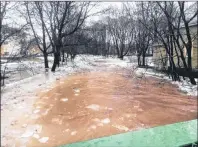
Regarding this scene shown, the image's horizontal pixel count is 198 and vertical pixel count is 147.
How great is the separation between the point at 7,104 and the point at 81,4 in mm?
992

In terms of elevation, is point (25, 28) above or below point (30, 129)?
above

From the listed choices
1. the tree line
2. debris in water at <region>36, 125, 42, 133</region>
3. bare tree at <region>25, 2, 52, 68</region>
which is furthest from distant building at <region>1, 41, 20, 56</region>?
debris in water at <region>36, 125, 42, 133</region>

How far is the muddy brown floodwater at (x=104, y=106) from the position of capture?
1.72 meters

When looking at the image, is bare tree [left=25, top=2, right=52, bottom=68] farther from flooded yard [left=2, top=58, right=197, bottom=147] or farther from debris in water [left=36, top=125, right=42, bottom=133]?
debris in water [left=36, top=125, right=42, bottom=133]

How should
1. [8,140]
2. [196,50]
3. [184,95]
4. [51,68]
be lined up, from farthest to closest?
[196,50]
[184,95]
[51,68]
[8,140]

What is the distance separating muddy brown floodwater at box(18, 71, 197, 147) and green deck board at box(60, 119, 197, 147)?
5 centimetres

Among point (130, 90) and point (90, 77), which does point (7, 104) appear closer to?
point (90, 77)

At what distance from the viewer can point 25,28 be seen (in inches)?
62.1

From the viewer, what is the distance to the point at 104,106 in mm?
2010

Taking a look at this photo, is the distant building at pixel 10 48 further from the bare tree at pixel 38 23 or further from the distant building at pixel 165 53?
the distant building at pixel 165 53

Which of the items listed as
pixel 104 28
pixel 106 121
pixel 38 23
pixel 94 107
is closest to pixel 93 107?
pixel 94 107

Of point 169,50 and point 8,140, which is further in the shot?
point 169,50

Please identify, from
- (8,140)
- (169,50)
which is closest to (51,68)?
(8,140)

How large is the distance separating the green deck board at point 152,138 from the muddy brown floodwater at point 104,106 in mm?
50
